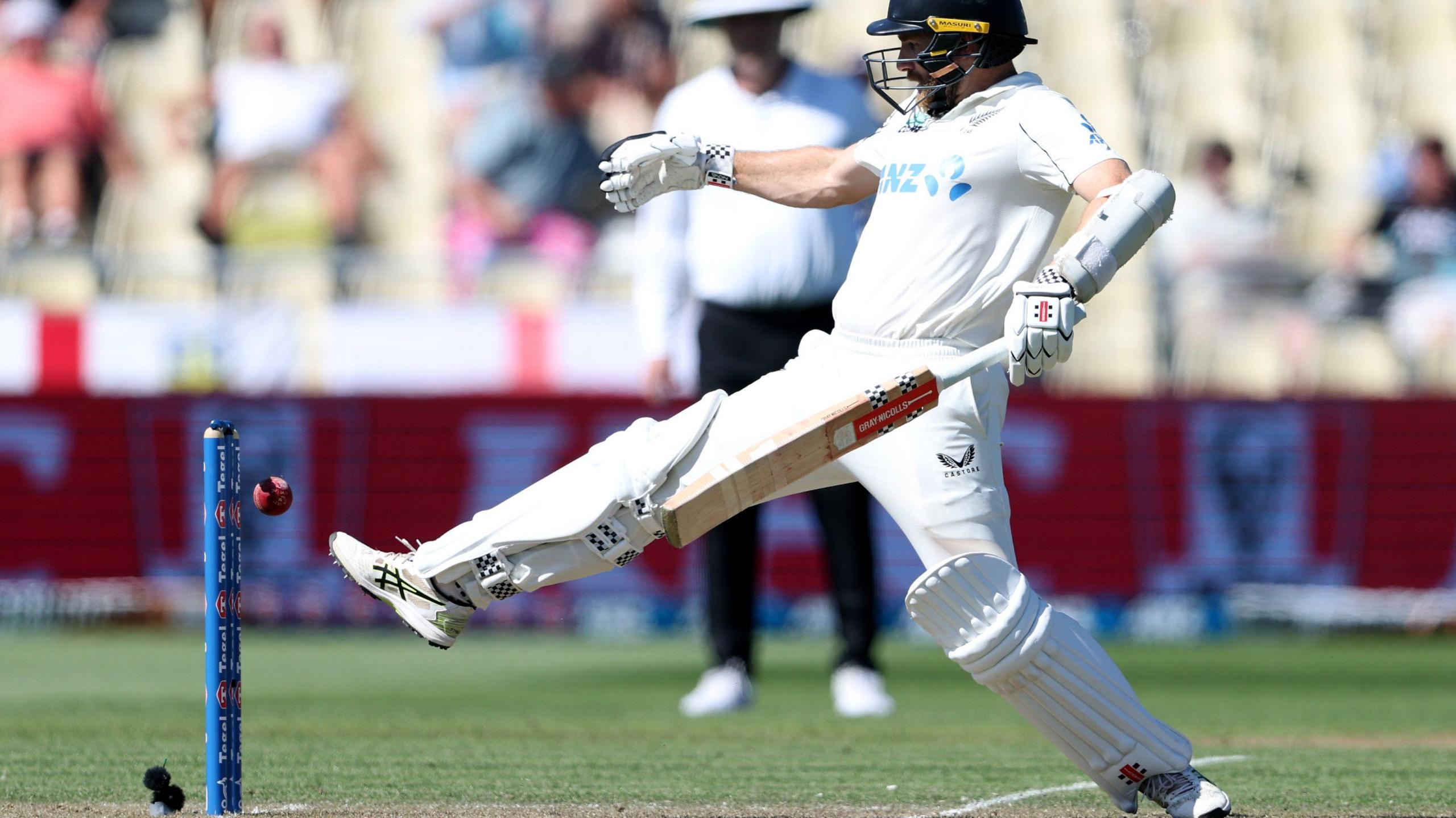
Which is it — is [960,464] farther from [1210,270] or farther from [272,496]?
[1210,270]

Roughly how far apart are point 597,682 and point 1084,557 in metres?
3.07

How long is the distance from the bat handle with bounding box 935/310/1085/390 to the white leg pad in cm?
45

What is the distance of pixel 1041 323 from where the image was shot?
3203mm

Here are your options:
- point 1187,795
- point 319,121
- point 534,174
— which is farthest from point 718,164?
point 319,121

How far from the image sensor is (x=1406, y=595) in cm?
884

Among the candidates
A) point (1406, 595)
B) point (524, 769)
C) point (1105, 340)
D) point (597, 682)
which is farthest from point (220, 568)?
point (1105, 340)

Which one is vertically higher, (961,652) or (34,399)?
(961,652)

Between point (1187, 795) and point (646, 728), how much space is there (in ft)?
6.95

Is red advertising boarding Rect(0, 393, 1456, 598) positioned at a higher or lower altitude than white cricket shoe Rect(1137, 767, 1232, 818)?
lower

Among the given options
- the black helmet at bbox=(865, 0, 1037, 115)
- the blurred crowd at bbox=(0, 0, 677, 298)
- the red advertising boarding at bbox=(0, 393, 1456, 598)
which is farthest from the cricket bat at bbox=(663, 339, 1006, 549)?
the blurred crowd at bbox=(0, 0, 677, 298)

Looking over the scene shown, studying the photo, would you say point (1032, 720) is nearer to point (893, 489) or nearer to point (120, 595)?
point (893, 489)

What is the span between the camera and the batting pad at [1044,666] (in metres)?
3.44

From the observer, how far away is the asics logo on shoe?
3.54 meters

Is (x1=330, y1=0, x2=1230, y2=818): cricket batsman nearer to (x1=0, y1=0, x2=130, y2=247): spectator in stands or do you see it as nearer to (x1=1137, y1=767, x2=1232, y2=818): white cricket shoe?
(x1=1137, y1=767, x2=1232, y2=818): white cricket shoe
